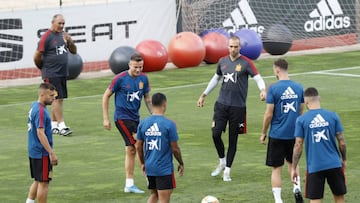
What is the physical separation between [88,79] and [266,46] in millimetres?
6364

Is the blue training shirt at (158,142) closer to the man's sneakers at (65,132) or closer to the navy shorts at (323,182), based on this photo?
the navy shorts at (323,182)

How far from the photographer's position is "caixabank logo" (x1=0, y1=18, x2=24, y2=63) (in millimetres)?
29734

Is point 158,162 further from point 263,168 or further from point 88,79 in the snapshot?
point 88,79

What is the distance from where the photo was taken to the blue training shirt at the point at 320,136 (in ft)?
42.8

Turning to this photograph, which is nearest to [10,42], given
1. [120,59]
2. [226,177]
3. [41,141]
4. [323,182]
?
[120,59]

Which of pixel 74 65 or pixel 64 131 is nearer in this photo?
pixel 64 131

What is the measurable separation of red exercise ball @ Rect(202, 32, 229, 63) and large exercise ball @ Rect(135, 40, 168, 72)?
150 cm

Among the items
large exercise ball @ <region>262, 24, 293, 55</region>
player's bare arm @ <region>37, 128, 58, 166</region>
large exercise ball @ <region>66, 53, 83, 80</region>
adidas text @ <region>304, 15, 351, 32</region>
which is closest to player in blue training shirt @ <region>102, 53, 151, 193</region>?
player's bare arm @ <region>37, 128, 58, 166</region>

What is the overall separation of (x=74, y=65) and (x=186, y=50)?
350cm

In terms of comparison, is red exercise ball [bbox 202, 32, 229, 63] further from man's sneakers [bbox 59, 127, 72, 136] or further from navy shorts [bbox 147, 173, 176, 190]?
navy shorts [bbox 147, 173, 176, 190]

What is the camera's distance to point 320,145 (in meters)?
13.1

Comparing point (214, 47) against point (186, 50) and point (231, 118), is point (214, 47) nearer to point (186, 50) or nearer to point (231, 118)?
point (186, 50)

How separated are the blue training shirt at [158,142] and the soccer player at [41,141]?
1452 millimetres

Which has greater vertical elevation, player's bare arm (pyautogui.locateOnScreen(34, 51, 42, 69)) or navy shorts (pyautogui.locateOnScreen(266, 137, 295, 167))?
player's bare arm (pyautogui.locateOnScreen(34, 51, 42, 69))
